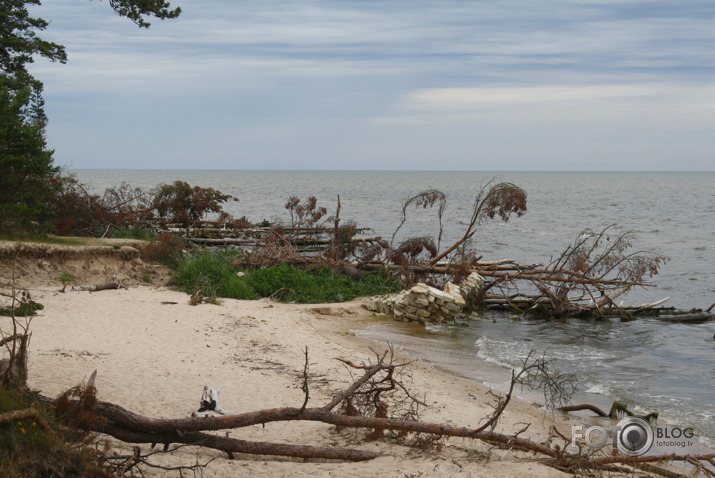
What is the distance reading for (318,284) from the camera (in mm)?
18469

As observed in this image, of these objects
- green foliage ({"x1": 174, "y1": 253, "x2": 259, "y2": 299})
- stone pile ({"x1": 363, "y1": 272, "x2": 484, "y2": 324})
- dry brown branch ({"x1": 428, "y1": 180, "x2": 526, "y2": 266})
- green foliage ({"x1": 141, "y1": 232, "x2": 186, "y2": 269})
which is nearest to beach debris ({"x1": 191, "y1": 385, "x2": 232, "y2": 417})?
green foliage ({"x1": 174, "y1": 253, "x2": 259, "y2": 299})

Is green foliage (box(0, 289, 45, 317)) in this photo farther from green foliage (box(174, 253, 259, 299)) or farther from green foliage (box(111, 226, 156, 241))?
green foliage (box(111, 226, 156, 241))

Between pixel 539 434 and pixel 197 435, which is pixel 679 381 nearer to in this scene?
pixel 539 434

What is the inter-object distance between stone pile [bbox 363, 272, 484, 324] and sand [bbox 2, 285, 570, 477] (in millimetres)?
818

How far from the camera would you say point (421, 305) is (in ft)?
54.0

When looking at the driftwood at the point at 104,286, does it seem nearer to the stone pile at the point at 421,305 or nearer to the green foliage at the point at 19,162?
the green foliage at the point at 19,162

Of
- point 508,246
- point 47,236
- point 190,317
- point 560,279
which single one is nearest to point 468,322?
point 560,279

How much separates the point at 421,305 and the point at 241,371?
687cm

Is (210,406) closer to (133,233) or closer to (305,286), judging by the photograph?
(305,286)

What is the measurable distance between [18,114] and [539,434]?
42.1ft

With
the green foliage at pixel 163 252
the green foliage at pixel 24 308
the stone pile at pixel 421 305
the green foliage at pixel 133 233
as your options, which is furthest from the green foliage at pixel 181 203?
the green foliage at pixel 24 308

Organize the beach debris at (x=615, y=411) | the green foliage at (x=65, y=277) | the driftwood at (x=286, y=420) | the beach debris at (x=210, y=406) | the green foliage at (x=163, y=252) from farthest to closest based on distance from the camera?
the green foliage at (x=163, y=252), the green foliage at (x=65, y=277), the beach debris at (x=615, y=411), the beach debris at (x=210, y=406), the driftwood at (x=286, y=420)

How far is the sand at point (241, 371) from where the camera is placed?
6.62 m

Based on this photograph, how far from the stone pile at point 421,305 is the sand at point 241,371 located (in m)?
0.82
